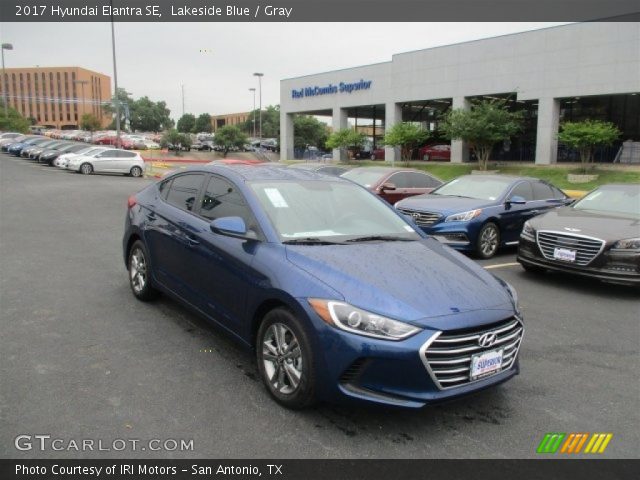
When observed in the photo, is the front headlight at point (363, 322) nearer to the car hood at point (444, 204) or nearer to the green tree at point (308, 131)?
the car hood at point (444, 204)

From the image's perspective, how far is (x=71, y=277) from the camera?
6953 mm

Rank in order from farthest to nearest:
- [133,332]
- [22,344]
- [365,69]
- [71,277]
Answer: [365,69] < [71,277] < [133,332] < [22,344]

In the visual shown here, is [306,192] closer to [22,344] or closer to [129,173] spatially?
[22,344]

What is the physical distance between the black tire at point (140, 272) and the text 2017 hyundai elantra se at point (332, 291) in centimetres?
48

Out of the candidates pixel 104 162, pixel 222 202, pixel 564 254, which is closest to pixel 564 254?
pixel 564 254

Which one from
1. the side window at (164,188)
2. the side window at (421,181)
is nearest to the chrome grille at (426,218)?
the side window at (421,181)

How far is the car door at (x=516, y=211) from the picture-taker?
9.53 metres

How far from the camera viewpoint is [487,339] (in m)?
3.39

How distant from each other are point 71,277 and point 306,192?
3.92 meters

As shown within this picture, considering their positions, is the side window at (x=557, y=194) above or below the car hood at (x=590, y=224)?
above

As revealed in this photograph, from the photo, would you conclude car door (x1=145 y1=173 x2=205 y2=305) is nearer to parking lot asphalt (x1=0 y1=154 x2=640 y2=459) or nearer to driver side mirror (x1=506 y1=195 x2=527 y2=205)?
parking lot asphalt (x1=0 y1=154 x2=640 y2=459)

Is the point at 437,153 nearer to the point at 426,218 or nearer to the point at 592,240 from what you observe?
the point at 426,218

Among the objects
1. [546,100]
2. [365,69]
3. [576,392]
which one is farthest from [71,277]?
[365,69]

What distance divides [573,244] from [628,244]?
2.07 feet
